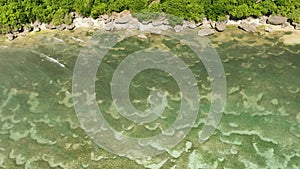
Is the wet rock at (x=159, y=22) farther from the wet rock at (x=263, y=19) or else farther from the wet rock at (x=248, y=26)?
the wet rock at (x=263, y=19)

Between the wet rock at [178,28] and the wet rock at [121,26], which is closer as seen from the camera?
the wet rock at [178,28]

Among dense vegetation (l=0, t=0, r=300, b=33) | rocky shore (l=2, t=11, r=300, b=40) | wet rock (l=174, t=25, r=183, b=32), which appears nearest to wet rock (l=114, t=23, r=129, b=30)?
rocky shore (l=2, t=11, r=300, b=40)

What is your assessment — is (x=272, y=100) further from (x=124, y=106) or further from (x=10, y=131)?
(x=10, y=131)

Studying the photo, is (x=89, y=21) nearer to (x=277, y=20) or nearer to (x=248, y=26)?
(x=248, y=26)

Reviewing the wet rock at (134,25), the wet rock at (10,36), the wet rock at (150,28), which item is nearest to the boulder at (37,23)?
the wet rock at (10,36)

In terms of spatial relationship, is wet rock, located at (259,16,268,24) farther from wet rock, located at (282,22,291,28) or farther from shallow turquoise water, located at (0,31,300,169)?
shallow turquoise water, located at (0,31,300,169)

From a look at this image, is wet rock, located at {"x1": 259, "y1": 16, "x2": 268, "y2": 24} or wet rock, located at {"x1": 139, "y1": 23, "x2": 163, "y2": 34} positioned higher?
wet rock, located at {"x1": 259, "y1": 16, "x2": 268, "y2": 24}
